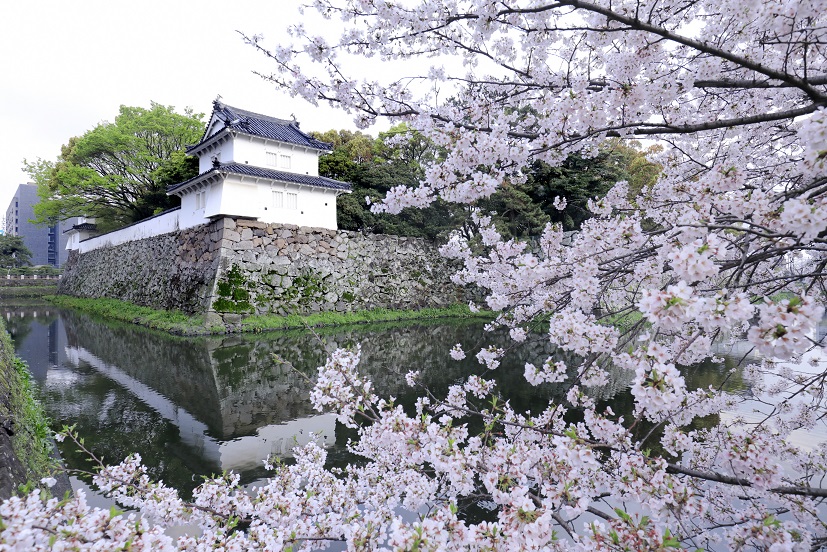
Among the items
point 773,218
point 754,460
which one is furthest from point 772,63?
point 754,460

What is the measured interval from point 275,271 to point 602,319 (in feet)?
41.0

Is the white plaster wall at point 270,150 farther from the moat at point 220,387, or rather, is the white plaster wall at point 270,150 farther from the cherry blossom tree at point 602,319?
the cherry blossom tree at point 602,319

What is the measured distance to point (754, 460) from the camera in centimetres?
160

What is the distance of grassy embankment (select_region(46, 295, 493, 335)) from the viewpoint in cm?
1172

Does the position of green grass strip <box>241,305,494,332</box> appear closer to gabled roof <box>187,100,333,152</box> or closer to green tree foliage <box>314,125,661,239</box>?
green tree foliage <box>314,125,661,239</box>

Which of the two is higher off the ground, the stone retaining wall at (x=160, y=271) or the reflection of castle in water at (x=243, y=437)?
the stone retaining wall at (x=160, y=271)

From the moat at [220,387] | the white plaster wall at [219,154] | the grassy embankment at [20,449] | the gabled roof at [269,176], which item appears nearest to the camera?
the grassy embankment at [20,449]

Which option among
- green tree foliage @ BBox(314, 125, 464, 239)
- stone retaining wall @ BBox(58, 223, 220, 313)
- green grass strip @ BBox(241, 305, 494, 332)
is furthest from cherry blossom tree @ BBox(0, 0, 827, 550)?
green tree foliage @ BBox(314, 125, 464, 239)

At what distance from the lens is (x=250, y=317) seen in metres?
12.4

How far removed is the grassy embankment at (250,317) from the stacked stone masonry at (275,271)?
0.39 metres

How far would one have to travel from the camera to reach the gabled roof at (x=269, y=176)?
1245cm

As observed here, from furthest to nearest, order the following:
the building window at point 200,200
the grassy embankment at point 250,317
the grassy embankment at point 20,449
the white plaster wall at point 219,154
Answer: the building window at point 200,200, the white plaster wall at point 219,154, the grassy embankment at point 250,317, the grassy embankment at point 20,449

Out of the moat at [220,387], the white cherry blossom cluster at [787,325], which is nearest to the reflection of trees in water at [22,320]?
the moat at [220,387]

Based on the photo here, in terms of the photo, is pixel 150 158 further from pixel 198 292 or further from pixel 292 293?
pixel 292 293
